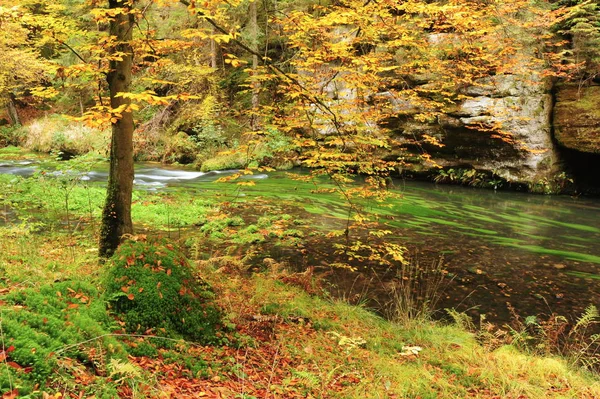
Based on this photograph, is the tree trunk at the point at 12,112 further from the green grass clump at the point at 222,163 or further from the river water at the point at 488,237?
the green grass clump at the point at 222,163

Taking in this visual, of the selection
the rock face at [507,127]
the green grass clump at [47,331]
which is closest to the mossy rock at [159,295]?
the green grass clump at [47,331]

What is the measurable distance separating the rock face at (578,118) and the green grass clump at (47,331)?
58.1 feet

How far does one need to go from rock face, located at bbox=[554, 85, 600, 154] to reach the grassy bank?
13.7m

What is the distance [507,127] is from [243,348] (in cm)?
1584

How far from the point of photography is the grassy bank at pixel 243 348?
88.0 inches

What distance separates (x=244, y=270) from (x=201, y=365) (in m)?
3.76

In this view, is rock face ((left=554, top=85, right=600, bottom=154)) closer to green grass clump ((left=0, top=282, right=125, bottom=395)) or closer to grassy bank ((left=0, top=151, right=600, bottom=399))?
grassy bank ((left=0, top=151, right=600, bottom=399))

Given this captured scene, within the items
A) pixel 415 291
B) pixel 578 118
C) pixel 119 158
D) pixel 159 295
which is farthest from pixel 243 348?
pixel 578 118

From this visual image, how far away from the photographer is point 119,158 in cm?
523

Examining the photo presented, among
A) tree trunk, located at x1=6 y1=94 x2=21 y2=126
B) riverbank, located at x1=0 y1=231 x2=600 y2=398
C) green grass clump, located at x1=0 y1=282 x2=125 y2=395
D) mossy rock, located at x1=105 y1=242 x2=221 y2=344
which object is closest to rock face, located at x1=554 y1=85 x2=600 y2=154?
riverbank, located at x1=0 y1=231 x2=600 y2=398

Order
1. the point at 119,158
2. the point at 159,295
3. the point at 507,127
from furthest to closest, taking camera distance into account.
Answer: the point at 507,127 < the point at 119,158 < the point at 159,295

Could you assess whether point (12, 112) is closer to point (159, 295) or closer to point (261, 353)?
point (159, 295)

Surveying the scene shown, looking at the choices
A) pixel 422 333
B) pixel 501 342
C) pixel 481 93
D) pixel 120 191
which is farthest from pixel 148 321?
pixel 481 93

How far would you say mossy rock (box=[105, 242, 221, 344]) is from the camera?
126 inches
